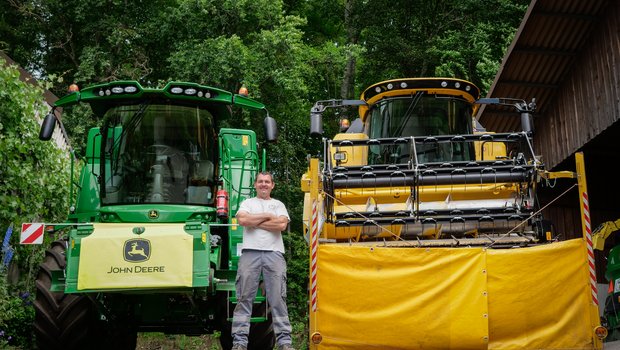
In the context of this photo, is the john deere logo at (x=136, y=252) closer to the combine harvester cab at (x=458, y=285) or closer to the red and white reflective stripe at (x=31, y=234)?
the red and white reflective stripe at (x=31, y=234)

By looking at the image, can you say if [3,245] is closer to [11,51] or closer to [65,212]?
[65,212]

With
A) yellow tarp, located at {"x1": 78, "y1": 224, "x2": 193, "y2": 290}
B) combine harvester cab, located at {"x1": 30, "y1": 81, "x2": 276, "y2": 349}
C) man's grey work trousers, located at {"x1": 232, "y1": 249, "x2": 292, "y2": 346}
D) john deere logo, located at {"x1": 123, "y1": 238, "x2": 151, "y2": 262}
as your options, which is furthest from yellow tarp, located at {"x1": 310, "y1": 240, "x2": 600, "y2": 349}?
john deere logo, located at {"x1": 123, "y1": 238, "x2": 151, "y2": 262}

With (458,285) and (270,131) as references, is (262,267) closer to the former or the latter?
(270,131)

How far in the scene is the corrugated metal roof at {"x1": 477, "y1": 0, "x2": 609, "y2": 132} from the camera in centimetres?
1363

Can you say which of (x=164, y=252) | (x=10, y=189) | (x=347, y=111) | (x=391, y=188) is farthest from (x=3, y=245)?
(x=347, y=111)

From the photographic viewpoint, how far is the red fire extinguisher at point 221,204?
8836 millimetres

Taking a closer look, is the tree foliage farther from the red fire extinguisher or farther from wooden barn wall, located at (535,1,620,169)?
wooden barn wall, located at (535,1,620,169)

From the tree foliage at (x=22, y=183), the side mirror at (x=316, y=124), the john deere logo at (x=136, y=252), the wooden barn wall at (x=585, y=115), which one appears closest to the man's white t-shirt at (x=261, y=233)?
the john deere logo at (x=136, y=252)

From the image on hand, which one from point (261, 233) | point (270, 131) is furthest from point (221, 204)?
point (261, 233)

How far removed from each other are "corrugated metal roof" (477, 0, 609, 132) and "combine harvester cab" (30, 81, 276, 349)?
6.98 meters

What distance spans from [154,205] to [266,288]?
6.25ft

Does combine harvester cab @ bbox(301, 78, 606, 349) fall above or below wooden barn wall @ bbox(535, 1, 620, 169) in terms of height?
below

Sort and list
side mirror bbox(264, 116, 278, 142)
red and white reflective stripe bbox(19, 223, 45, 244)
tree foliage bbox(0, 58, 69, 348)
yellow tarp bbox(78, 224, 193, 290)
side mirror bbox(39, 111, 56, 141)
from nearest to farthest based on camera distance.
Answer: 1. yellow tarp bbox(78, 224, 193, 290)
2. red and white reflective stripe bbox(19, 223, 45, 244)
3. side mirror bbox(39, 111, 56, 141)
4. side mirror bbox(264, 116, 278, 142)
5. tree foliage bbox(0, 58, 69, 348)

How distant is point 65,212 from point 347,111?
1398 cm
